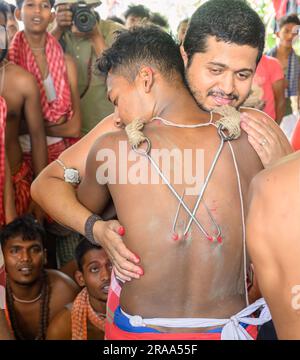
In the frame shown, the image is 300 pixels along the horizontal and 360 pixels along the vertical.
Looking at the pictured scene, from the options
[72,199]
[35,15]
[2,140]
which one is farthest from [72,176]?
[35,15]

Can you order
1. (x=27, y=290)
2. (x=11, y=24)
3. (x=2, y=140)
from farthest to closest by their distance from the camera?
1. (x=11, y=24)
2. (x=27, y=290)
3. (x=2, y=140)

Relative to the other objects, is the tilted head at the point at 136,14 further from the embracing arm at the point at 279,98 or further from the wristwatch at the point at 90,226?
the wristwatch at the point at 90,226

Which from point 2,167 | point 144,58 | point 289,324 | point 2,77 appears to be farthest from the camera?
point 2,77

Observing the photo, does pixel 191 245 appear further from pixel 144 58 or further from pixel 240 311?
pixel 144 58

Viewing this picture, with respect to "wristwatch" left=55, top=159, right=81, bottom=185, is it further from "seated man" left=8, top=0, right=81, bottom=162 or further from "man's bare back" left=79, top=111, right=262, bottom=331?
"seated man" left=8, top=0, right=81, bottom=162

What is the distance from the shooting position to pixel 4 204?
3.37 metres

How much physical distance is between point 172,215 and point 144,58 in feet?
1.72

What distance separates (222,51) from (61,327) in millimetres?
1668

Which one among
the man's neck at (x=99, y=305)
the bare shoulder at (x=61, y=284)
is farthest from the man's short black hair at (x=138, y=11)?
the man's neck at (x=99, y=305)

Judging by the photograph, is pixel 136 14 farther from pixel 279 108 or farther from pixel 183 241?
pixel 183 241

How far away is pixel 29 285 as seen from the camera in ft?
11.3

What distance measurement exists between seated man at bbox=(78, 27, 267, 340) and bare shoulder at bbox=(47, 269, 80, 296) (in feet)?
4.72

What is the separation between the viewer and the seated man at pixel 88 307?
3275mm
